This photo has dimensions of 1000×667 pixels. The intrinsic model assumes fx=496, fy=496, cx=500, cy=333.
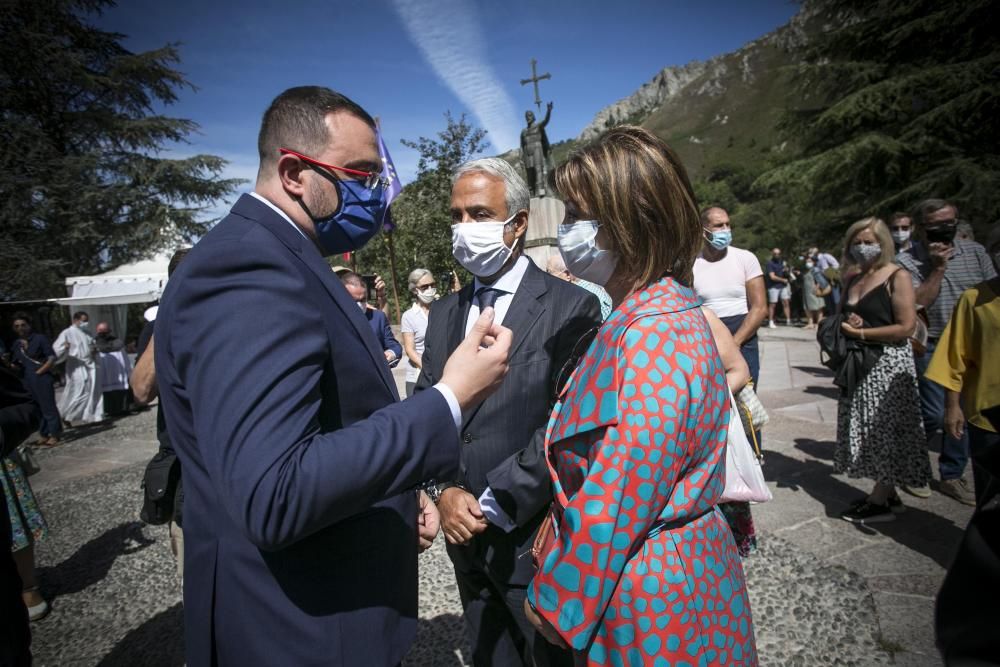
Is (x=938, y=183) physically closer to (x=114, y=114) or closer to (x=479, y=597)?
(x=479, y=597)

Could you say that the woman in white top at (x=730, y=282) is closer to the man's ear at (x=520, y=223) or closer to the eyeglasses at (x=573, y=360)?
the man's ear at (x=520, y=223)

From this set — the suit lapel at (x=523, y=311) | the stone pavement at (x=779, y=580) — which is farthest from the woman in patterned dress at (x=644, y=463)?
the stone pavement at (x=779, y=580)

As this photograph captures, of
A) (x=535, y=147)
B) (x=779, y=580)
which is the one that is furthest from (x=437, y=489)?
(x=535, y=147)

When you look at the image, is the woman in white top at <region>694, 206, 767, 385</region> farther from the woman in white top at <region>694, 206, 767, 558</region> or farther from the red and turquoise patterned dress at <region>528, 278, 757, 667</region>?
the red and turquoise patterned dress at <region>528, 278, 757, 667</region>

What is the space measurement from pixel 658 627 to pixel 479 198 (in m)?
1.79

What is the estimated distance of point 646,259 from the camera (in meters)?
1.41

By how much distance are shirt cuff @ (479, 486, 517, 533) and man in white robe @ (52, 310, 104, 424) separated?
1178cm

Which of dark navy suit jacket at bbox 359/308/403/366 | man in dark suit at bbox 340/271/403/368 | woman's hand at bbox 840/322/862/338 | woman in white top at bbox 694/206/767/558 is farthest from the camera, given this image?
dark navy suit jacket at bbox 359/308/403/366

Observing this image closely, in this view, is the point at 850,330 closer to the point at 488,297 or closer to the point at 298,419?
Answer: the point at 488,297

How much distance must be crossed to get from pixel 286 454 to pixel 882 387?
422cm

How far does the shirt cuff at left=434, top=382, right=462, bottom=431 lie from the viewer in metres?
1.08

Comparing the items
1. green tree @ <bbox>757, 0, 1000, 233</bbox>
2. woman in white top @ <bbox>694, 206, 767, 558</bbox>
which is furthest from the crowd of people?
green tree @ <bbox>757, 0, 1000, 233</bbox>

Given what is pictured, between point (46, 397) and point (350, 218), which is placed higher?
point (350, 218)

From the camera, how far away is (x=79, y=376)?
10.1m
